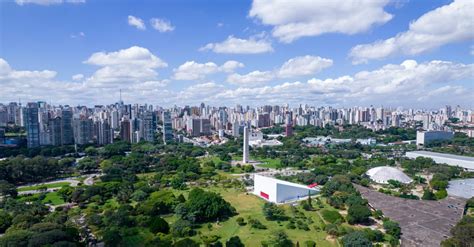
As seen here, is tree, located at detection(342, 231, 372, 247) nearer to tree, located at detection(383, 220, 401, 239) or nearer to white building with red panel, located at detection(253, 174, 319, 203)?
tree, located at detection(383, 220, 401, 239)

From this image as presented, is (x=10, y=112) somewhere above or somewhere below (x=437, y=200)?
above

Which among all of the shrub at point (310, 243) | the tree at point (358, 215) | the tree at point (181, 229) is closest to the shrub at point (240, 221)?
the tree at point (181, 229)

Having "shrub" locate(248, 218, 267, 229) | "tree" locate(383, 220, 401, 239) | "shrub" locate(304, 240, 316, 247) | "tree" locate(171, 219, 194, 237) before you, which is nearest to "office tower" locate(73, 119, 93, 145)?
"tree" locate(171, 219, 194, 237)

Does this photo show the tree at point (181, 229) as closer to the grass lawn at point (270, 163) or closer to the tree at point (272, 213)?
the tree at point (272, 213)

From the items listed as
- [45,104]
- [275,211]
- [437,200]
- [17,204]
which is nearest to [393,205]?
[437,200]

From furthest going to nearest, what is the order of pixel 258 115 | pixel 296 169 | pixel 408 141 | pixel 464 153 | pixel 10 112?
pixel 258 115 → pixel 10 112 → pixel 408 141 → pixel 464 153 → pixel 296 169

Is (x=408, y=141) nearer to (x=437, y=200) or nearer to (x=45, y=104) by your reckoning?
(x=437, y=200)

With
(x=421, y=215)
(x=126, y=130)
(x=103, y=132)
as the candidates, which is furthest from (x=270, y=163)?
(x=103, y=132)

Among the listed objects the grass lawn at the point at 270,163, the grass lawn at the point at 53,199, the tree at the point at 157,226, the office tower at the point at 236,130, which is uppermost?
the office tower at the point at 236,130
